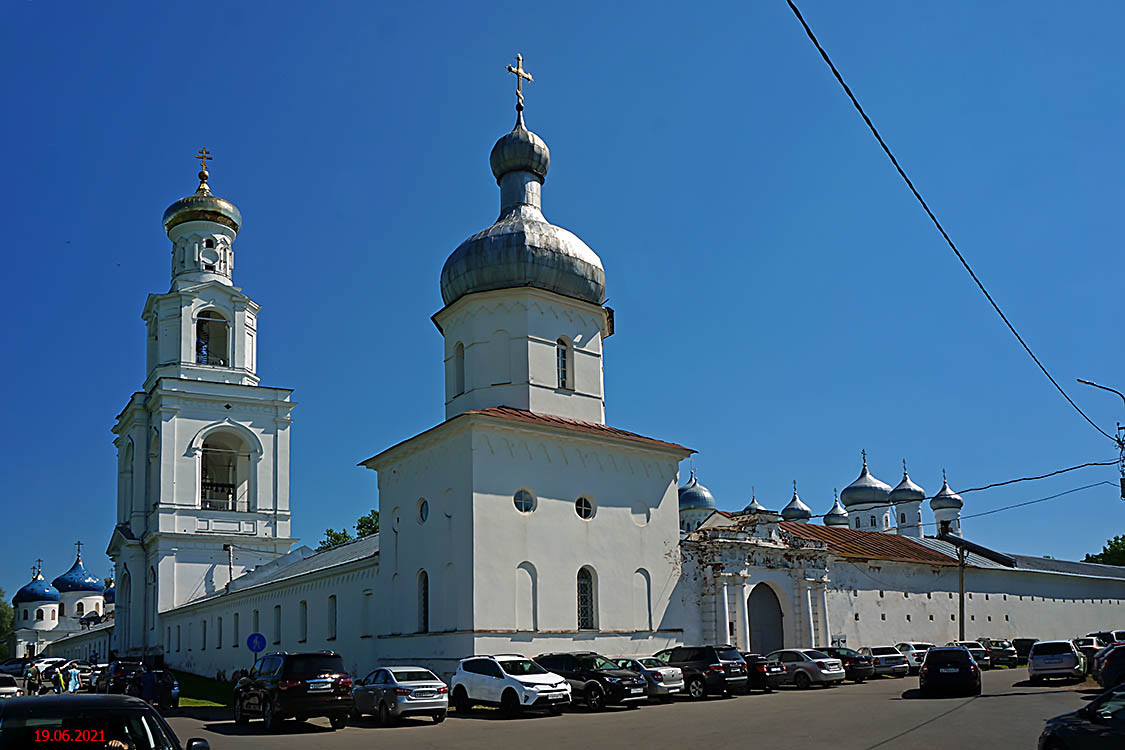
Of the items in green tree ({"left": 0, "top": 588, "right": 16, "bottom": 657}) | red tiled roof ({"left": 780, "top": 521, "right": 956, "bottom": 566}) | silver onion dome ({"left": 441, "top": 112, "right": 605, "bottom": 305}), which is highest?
silver onion dome ({"left": 441, "top": 112, "right": 605, "bottom": 305})

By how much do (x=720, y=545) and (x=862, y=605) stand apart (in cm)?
1050

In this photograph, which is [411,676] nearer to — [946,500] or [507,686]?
[507,686]

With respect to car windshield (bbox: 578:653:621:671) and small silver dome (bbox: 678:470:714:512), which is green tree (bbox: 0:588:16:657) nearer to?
small silver dome (bbox: 678:470:714:512)

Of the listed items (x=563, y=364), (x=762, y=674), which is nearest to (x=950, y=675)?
(x=762, y=674)

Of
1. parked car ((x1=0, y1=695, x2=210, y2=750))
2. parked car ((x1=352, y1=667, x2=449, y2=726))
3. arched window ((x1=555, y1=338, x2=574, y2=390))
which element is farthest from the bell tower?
parked car ((x1=0, y1=695, x2=210, y2=750))

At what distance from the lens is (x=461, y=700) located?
23.0 metres

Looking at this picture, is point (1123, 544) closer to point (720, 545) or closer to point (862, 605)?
point (862, 605)

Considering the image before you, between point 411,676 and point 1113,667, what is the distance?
16088 millimetres

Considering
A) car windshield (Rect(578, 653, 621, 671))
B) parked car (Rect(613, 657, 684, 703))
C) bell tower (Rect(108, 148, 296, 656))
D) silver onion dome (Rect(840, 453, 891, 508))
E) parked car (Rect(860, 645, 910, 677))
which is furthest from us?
silver onion dome (Rect(840, 453, 891, 508))

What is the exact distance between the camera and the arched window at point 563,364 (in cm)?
3084

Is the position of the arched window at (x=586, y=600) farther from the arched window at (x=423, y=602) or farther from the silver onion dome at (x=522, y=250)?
the silver onion dome at (x=522, y=250)

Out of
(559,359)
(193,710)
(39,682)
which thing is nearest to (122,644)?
(39,682)

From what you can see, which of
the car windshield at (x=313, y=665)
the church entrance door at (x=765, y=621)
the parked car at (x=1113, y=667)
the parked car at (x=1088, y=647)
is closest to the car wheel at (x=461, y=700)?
the car windshield at (x=313, y=665)

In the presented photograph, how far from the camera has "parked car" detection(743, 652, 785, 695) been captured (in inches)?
1094
